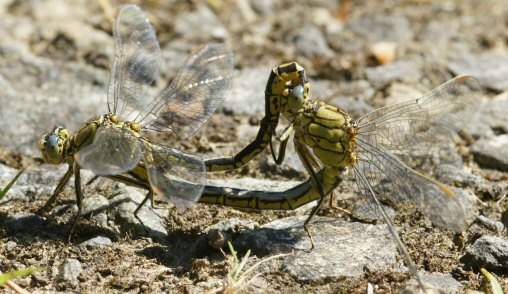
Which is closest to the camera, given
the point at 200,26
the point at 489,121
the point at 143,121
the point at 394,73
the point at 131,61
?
the point at 143,121

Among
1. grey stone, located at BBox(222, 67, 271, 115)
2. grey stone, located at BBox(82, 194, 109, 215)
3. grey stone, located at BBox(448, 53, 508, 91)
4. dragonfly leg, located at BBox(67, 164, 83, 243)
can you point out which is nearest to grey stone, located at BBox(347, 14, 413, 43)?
→ grey stone, located at BBox(448, 53, 508, 91)

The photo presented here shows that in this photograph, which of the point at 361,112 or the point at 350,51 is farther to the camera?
the point at 350,51

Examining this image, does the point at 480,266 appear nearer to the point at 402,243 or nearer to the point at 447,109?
the point at 402,243

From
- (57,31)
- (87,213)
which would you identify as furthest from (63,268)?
(57,31)

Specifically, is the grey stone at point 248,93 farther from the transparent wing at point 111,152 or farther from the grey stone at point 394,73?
the transparent wing at point 111,152

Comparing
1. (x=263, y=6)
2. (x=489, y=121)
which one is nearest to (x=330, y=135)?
(x=489, y=121)

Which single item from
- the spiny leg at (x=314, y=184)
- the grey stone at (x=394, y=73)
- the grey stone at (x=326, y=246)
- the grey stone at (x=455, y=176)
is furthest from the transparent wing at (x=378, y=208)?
the grey stone at (x=394, y=73)

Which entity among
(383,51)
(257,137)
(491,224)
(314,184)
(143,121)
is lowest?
(491,224)

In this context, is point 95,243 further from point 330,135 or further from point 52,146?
point 330,135
